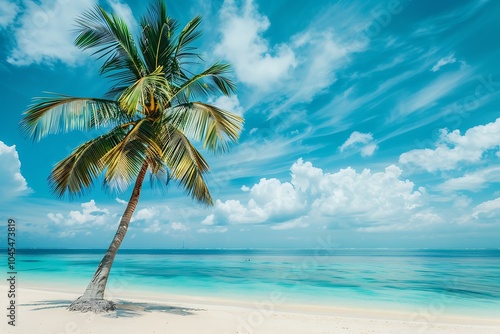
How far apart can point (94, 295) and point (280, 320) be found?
5123 millimetres

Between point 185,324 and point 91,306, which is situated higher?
point 91,306

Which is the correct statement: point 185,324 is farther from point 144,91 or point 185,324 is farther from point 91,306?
point 144,91

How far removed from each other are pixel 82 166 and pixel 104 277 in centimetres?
278

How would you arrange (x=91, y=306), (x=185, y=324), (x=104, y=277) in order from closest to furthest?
1. (x=91, y=306)
2. (x=185, y=324)
3. (x=104, y=277)

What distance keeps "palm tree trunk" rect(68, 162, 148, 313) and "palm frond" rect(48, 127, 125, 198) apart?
107cm

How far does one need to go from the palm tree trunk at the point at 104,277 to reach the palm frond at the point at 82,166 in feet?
3.50

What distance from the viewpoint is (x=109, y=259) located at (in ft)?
Result: 28.4

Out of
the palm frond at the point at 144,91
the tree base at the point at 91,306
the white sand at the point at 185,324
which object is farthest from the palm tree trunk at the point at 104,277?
the palm frond at the point at 144,91

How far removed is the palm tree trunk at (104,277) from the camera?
320 inches

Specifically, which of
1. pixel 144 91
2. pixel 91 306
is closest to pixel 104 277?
pixel 91 306

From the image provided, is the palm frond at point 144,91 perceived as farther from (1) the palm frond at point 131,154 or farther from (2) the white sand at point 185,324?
(2) the white sand at point 185,324

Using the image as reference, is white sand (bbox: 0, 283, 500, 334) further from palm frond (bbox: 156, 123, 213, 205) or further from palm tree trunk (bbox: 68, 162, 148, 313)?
palm frond (bbox: 156, 123, 213, 205)

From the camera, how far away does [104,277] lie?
8477 millimetres

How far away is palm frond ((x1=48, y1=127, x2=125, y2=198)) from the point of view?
28.8 feet
